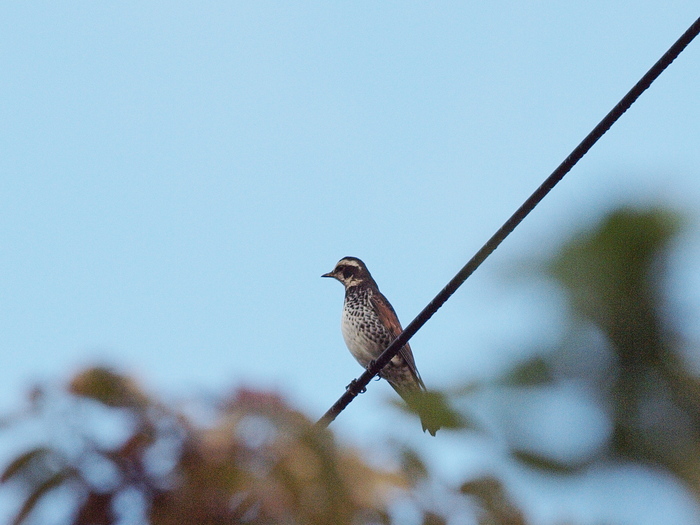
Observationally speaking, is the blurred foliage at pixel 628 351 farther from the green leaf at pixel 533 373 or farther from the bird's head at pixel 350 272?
the bird's head at pixel 350 272

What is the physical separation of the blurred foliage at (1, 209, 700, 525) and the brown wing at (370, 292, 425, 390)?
8.54 metres

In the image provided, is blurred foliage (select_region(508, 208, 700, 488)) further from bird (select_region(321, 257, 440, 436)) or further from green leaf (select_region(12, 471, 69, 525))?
bird (select_region(321, 257, 440, 436))

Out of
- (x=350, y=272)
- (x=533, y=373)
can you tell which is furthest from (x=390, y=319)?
(x=533, y=373)

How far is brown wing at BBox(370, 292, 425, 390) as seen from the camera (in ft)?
32.9

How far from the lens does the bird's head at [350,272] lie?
11602 mm

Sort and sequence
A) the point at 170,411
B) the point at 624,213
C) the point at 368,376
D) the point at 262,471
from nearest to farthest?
the point at 624,213 < the point at 262,471 < the point at 170,411 < the point at 368,376

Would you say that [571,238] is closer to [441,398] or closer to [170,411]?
[441,398]

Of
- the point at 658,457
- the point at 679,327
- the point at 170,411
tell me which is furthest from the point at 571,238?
the point at 170,411

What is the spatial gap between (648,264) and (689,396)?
186mm

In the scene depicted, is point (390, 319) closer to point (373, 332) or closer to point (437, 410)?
point (373, 332)

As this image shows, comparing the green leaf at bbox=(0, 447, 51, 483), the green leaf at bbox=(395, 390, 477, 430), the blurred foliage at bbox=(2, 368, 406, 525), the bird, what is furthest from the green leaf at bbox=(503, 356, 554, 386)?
the bird

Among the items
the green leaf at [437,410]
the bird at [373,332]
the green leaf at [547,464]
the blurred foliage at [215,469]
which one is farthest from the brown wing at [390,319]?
the green leaf at [547,464]

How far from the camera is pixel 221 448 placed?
1.42 m

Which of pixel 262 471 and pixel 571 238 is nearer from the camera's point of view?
pixel 571 238
